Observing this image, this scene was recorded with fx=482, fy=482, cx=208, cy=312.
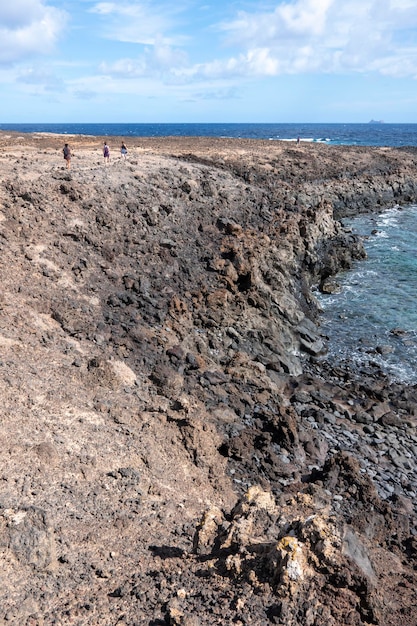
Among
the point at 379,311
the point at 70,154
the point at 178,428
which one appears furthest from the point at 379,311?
the point at 70,154

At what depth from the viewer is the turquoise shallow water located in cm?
2273

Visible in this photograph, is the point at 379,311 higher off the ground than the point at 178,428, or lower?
lower

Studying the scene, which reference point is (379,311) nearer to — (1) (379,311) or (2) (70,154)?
(1) (379,311)

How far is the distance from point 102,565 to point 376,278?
28.7m

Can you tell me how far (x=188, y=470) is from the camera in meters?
12.3

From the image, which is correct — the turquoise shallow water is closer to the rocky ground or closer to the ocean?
the ocean

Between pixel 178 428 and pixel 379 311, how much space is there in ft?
59.5

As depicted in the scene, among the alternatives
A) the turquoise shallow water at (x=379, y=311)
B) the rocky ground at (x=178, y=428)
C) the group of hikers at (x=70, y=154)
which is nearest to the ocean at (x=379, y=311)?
the turquoise shallow water at (x=379, y=311)

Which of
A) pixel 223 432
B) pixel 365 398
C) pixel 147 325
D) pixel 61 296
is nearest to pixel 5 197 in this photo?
pixel 61 296

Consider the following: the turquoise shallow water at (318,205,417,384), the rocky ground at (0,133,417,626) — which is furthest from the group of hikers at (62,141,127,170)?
the turquoise shallow water at (318,205,417,384)

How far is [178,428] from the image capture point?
44.2 feet

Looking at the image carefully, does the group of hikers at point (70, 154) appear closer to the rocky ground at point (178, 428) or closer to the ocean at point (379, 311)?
the rocky ground at point (178, 428)

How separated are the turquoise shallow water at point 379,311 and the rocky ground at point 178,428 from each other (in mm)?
1322

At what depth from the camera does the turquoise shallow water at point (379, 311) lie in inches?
895
